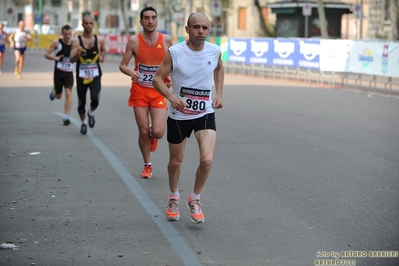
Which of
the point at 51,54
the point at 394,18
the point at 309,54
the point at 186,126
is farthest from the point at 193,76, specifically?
the point at 394,18

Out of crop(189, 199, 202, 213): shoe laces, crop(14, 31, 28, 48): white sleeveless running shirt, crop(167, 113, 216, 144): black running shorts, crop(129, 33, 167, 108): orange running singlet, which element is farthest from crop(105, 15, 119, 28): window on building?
crop(189, 199, 202, 213): shoe laces

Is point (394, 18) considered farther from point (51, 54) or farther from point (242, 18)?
point (242, 18)

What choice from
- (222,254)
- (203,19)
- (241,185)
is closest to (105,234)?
(222,254)

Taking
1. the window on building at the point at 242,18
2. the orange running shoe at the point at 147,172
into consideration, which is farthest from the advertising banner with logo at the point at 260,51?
the window on building at the point at 242,18

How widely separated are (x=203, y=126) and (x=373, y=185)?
108 inches

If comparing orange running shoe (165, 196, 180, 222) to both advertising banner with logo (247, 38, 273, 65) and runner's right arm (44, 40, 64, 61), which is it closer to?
runner's right arm (44, 40, 64, 61)

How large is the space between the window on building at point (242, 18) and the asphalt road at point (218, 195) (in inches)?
2257

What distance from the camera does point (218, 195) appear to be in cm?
886

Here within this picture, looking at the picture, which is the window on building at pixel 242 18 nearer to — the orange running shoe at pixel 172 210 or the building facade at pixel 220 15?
the building facade at pixel 220 15

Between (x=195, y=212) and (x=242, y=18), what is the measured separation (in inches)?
2670

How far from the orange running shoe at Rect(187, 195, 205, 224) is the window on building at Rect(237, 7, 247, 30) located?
66.9m

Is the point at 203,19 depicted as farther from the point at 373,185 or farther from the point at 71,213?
the point at 373,185

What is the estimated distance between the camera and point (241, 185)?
31.1 ft

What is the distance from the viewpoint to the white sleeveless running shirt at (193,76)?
7.45m
